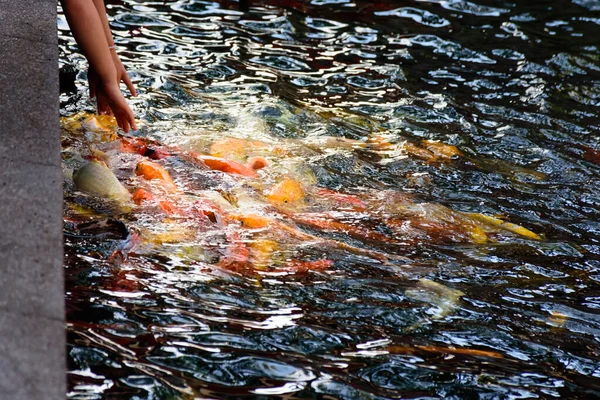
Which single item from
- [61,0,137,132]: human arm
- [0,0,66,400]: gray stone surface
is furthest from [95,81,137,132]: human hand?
[0,0,66,400]: gray stone surface

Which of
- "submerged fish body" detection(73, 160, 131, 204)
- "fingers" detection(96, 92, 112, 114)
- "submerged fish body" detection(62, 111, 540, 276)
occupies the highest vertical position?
"fingers" detection(96, 92, 112, 114)

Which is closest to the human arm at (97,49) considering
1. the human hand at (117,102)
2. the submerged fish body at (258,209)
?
the human hand at (117,102)

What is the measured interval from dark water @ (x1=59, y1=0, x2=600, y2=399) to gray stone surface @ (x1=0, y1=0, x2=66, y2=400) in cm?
60

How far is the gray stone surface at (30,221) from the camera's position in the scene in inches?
96.0

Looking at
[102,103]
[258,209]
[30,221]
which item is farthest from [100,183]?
[30,221]

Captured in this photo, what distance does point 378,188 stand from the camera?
6.35 metres

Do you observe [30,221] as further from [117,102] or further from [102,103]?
[102,103]

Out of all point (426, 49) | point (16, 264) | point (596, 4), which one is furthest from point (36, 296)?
point (596, 4)

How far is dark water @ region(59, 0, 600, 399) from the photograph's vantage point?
3643 mm

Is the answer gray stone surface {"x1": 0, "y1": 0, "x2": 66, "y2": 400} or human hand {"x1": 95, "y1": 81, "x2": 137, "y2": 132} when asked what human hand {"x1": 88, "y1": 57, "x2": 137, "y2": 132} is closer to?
human hand {"x1": 95, "y1": 81, "x2": 137, "y2": 132}

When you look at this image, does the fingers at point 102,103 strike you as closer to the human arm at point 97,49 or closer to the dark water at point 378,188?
the human arm at point 97,49

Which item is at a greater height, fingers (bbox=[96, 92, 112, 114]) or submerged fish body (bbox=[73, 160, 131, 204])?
fingers (bbox=[96, 92, 112, 114])

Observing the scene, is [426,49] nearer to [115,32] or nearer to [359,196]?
[115,32]

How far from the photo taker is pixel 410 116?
8.16 metres
